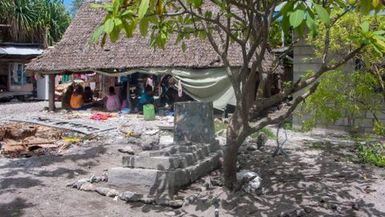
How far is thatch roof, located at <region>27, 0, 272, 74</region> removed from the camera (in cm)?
1520

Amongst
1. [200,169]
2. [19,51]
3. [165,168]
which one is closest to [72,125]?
[200,169]

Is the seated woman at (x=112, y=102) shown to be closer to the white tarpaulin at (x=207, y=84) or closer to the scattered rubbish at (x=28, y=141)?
the white tarpaulin at (x=207, y=84)

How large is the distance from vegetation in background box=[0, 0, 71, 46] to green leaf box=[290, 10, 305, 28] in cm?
2200

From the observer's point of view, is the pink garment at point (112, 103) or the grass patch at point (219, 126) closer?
the grass patch at point (219, 126)

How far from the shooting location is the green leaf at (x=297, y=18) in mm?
2918

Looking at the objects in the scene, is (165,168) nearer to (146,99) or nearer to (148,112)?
(148,112)

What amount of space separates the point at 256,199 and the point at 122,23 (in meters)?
3.33

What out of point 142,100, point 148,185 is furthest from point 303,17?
point 142,100

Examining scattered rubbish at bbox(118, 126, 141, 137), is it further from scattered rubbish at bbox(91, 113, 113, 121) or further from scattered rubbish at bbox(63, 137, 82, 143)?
scattered rubbish at bbox(91, 113, 113, 121)

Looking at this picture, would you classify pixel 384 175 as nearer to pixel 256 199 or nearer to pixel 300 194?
pixel 300 194

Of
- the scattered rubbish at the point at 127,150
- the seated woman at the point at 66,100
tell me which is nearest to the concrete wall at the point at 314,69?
the scattered rubbish at the point at 127,150

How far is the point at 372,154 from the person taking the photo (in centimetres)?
822

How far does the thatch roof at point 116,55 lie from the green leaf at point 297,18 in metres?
11.4

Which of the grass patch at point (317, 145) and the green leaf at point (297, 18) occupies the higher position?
the green leaf at point (297, 18)
